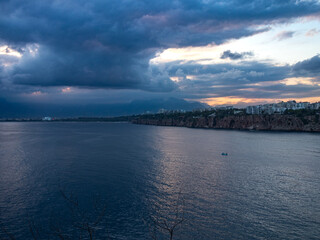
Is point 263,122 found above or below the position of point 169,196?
above

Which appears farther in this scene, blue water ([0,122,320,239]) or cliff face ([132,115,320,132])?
cliff face ([132,115,320,132])

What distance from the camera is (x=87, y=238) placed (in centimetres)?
1855

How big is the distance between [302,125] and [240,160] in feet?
312

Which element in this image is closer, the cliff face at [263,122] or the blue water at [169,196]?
the blue water at [169,196]

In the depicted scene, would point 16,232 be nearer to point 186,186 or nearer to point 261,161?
point 186,186

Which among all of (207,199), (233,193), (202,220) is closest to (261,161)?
(233,193)

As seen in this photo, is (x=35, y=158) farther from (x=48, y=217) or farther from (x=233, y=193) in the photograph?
(x=233, y=193)

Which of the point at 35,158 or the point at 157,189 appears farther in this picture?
the point at 35,158

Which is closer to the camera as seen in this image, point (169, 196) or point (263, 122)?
point (169, 196)

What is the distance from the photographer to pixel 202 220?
20641 millimetres

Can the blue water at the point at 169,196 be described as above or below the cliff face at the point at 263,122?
below

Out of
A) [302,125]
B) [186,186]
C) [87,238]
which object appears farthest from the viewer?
[302,125]

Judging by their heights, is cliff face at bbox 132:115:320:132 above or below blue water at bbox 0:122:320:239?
above

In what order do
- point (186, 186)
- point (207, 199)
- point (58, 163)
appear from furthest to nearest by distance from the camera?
point (58, 163), point (186, 186), point (207, 199)
